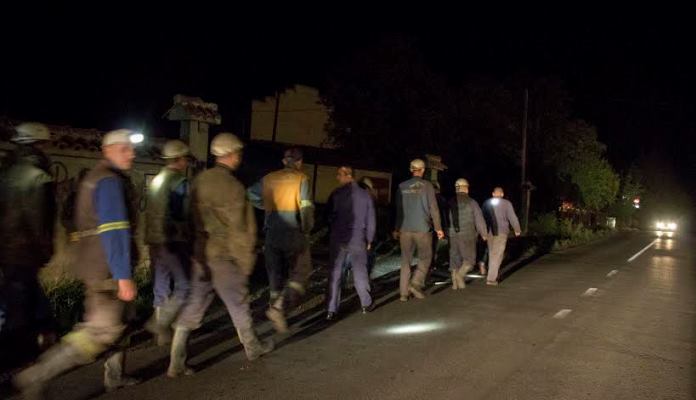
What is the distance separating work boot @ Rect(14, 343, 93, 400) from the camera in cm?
441

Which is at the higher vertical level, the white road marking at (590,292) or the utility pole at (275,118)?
the utility pole at (275,118)

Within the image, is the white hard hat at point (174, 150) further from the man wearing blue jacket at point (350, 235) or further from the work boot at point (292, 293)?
the man wearing blue jacket at point (350, 235)

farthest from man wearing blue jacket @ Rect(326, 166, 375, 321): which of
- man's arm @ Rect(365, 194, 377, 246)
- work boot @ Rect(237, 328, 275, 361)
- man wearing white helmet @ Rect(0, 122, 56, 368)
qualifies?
man wearing white helmet @ Rect(0, 122, 56, 368)

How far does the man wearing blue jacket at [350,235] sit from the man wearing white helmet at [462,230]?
9.05 feet

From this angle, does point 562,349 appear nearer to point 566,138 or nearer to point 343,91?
point 343,91

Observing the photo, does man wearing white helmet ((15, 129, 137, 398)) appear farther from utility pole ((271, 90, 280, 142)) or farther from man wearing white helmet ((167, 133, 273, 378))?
utility pole ((271, 90, 280, 142))

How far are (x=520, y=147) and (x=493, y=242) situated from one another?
68.5 feet

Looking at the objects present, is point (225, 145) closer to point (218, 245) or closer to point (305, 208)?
point (218, 245)

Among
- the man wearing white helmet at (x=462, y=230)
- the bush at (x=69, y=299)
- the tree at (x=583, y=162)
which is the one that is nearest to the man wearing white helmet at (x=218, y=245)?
the bush at (x=69, y=299)

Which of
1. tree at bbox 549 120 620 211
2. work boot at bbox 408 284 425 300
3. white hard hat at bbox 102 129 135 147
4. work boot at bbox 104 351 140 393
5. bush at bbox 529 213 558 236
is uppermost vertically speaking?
tree at bbox 549 120 620 211

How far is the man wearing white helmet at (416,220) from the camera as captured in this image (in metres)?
9.09

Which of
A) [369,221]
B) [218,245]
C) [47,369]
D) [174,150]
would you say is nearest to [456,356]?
[369,221]

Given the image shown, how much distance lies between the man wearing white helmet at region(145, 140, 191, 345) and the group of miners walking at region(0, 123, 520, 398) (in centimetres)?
1

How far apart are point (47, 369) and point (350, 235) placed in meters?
4.28
